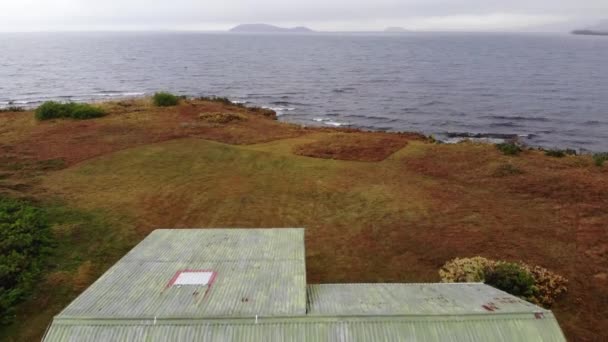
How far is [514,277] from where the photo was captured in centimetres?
2148

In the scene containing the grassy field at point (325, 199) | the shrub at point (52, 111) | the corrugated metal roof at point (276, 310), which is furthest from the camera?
the shrub at point (52, 111)

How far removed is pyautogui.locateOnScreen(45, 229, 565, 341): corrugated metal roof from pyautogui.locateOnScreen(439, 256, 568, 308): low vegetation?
3672 millimetres

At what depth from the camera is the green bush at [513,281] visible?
69.6ft

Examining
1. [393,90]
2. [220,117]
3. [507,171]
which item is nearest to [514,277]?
[507,171]

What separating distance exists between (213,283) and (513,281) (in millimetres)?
14922

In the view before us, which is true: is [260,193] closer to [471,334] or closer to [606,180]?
[471,334]

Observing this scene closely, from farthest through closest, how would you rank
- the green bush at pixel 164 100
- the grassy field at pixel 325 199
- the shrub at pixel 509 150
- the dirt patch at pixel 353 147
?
the green bush at pixel 164 100, the dirt patch at pixel 353 147, the shrub at pixel 509 150, the grassy field at pixel 325 199

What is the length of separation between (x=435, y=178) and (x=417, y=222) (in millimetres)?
9680

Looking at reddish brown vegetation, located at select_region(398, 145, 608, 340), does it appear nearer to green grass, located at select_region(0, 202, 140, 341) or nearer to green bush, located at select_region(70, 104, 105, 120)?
green grass, located at select_region(0, 202, 140, 341)

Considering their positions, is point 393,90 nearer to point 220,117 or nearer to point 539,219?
point 220,117

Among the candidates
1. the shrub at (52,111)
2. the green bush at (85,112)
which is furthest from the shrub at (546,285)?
the shrub at (52,111)

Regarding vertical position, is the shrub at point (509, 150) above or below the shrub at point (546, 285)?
above

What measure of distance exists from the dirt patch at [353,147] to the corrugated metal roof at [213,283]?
2210cm

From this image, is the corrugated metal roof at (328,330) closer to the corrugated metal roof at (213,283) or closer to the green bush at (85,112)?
the corrugated metal roof at (213,283)
